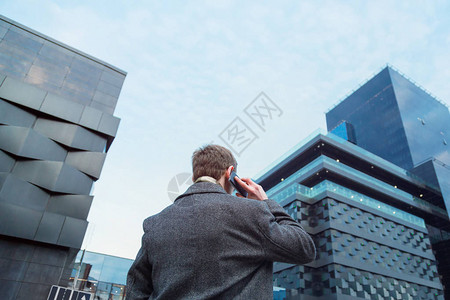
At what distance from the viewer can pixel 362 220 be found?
111 feet

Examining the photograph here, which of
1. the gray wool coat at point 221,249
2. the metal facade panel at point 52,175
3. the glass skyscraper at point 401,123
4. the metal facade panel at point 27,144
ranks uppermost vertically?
the glass skyscraper at point 401,123

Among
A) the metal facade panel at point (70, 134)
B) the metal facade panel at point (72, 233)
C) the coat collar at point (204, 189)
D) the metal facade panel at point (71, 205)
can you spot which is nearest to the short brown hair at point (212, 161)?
the coat collar at point (204, 189)

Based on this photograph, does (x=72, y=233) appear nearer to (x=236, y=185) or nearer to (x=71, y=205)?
(x=71, y=205)

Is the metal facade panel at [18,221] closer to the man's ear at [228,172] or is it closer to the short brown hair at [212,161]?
the short brown hair at [212,161]

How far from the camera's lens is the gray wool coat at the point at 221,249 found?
1.41m

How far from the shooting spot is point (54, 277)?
1480 cm

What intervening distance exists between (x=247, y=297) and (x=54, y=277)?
1699 centimetres

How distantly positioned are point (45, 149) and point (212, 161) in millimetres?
17949

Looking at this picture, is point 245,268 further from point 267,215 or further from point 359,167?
point 359,167

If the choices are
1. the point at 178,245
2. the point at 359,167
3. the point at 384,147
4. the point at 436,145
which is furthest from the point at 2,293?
the point at 436,145

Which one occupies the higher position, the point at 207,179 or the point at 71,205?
the point at 71,205

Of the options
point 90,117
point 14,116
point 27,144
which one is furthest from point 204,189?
point 90,117

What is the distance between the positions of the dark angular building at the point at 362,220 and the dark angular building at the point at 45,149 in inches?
878

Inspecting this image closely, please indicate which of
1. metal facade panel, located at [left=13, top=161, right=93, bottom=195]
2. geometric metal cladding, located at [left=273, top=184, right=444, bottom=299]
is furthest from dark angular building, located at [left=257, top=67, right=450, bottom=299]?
metal facade panel, located at [left=13, top=161, right=93, bottom=195]
